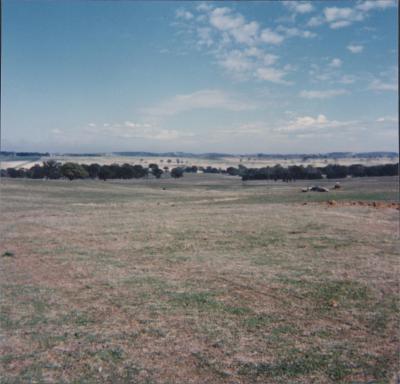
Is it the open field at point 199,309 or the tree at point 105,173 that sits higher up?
the tree at point 105,173

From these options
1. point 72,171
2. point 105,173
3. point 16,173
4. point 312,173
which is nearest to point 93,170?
point 105,173

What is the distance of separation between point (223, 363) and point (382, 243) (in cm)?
1429

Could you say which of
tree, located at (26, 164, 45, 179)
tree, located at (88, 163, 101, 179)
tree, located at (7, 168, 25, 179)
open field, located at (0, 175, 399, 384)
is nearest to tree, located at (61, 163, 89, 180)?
tree, located at (88, 163, 101, 179)

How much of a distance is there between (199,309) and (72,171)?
94.9 m

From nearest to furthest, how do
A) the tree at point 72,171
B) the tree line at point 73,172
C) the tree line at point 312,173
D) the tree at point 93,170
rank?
the tree at point 72,171 → the tree line at point 73,172 → the tree at point 93,170 → the tree line at point 312,173

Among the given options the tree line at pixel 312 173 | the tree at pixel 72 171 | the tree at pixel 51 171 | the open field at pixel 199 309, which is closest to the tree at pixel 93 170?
the tree at pixel 72 171

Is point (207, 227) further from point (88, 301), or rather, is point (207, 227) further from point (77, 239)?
point (88, 301)

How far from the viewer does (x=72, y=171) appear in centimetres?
9756

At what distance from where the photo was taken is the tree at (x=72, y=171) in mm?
97188

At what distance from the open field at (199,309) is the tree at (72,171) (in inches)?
3200

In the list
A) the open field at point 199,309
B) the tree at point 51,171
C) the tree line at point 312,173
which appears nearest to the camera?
the open field at point 199,309

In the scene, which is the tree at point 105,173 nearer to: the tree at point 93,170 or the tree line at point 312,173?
the tree at point 93,170

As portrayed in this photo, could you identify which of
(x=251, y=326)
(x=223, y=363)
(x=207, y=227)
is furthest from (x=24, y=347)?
(x=207, y=227)

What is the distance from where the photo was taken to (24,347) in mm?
7340
